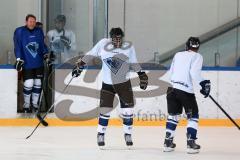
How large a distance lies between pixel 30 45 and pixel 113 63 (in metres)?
2.53

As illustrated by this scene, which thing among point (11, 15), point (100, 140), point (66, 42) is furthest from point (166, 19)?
point (100, 140)

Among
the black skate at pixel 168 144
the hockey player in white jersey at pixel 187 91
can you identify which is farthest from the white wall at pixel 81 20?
the black skate at pixel 168 144

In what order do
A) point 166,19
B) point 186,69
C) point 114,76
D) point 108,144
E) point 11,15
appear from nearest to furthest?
point 186,69 < point 114,76 < point 108,144 < point 11,15 < point 166,19

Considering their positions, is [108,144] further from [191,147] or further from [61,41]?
[61,41]

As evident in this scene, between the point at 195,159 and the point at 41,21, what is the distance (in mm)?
4003

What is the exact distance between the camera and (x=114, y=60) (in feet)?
22.2

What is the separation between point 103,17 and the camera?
9.46 meters

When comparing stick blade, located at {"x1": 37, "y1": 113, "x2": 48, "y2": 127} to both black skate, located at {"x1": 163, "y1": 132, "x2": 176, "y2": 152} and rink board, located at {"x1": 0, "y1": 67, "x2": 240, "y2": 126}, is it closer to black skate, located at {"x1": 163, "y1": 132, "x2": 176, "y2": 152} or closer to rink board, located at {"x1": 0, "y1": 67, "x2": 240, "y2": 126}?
rink board, located at {"x1": 0, "y1": 67, "x2": 240, "y2": 126}

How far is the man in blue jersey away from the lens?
898 cm

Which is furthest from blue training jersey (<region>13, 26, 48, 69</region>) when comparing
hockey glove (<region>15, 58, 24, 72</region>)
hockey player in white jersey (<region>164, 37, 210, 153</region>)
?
hockey player in white jersey (<region>164, 37, 210, 153</region>)

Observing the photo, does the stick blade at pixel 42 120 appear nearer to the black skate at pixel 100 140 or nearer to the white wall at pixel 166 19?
the white wall at pixel 166 19

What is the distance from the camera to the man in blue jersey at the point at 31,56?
898cm

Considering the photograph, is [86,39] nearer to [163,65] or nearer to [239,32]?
[163,65]

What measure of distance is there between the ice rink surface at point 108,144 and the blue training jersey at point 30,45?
968 mm
